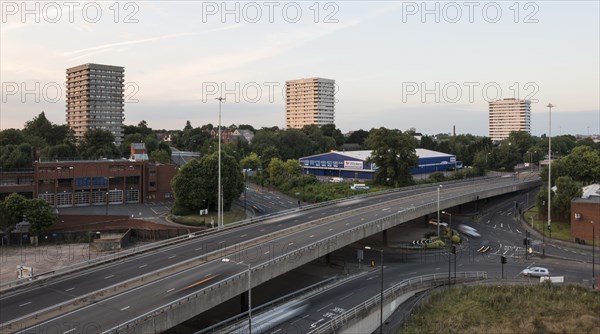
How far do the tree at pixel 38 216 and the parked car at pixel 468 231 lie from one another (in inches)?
1932

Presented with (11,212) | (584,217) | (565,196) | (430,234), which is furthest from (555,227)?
(11,212)

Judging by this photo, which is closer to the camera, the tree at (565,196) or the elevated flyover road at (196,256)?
the elevated flyover road at (196,256)

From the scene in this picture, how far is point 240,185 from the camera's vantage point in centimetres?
6812

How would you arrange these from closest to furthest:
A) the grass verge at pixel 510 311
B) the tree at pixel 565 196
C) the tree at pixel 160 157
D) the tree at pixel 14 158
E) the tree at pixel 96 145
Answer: the grass verge at pixel 510 311 < the tree at pixel 565 196 < the tree at pixel 14 158 < the tree at pixel 160 157 < the tree at pixel 96 145

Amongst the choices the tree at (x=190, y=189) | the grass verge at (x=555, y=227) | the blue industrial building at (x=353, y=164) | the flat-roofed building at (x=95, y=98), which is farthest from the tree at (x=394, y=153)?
the flat-roofed building at (x=95, y=98)

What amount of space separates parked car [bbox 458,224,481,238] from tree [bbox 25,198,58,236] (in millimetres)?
49063

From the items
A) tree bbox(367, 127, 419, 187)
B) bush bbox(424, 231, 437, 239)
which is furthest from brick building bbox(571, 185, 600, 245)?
tree bbox(367, 127, 419, 187)

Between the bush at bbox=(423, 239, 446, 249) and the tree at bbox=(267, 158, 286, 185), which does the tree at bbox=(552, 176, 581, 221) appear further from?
the tree at bbox=(267, 158, 286, 185)

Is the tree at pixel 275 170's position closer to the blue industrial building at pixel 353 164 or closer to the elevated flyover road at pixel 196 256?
the blue industrial building at pixel 353 164

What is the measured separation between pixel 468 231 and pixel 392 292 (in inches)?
1263

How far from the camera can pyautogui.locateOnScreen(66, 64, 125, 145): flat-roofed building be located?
16275 centimetres

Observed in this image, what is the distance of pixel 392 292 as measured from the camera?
33.3 metres

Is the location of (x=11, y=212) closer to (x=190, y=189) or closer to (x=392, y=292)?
(x=190, y=189)

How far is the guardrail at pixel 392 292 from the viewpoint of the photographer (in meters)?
27.1
